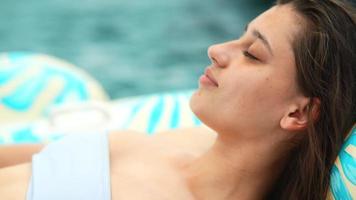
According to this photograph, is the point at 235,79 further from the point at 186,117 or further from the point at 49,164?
the point at 186,117

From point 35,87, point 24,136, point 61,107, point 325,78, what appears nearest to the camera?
point 325,78

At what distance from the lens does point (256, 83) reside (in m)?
1.46

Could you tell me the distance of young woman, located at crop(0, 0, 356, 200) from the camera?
144cm

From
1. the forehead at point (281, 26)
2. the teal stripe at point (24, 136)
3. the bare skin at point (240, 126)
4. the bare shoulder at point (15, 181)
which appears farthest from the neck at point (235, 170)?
the teal stripe at point (24, 136)

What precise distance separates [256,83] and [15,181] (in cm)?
71

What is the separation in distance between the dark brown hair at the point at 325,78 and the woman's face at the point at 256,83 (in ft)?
0.10

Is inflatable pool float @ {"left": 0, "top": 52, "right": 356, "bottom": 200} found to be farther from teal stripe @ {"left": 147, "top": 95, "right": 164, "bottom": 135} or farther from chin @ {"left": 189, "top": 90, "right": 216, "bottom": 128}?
chin @ {"left": 189, "top": 90, "right": 216, "bottom": 128}

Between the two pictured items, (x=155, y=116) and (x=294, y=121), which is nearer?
(x=294, y=121)

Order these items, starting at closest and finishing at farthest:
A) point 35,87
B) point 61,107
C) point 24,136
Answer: point 24,136
point 61,107
point 35,87

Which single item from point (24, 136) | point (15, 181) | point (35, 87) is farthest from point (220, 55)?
point (35, 87)

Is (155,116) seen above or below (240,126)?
below

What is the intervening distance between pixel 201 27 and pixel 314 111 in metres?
3.99

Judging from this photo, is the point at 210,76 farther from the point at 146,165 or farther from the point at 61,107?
the point at 61,107

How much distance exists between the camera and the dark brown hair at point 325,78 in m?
1.42
